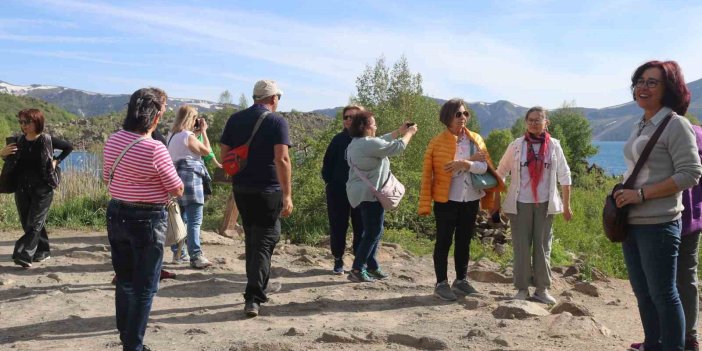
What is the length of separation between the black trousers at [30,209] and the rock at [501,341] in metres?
5.15

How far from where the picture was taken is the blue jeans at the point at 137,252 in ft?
13.0

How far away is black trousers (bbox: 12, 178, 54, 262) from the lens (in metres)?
6.97

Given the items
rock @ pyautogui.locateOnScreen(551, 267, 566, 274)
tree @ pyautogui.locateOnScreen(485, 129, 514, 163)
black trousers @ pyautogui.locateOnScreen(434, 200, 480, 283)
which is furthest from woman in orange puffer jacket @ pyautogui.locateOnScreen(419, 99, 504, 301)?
tree @ pyautogui.locateOnScreen(485, 129, 514, 163)

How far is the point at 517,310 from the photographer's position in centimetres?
542

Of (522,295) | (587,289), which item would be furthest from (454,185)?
(587,289)

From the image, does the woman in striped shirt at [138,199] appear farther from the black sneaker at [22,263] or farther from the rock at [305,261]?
the rock at [305,261]

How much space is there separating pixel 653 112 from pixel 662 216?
24.9 inches

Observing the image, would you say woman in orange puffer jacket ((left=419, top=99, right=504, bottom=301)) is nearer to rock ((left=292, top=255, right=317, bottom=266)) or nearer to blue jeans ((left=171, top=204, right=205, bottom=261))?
rock ((left=292, top=255, right=317, bottom=266))

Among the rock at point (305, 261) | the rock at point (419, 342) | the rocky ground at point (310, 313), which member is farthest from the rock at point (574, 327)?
the rock at point (305, 261)

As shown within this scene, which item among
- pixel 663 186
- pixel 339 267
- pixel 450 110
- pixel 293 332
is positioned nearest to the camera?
pixel 663 186

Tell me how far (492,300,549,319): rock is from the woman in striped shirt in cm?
296

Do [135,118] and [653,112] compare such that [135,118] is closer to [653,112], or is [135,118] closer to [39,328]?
[39,328]

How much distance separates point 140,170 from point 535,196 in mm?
3553

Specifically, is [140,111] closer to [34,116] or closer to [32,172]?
[34,116]
